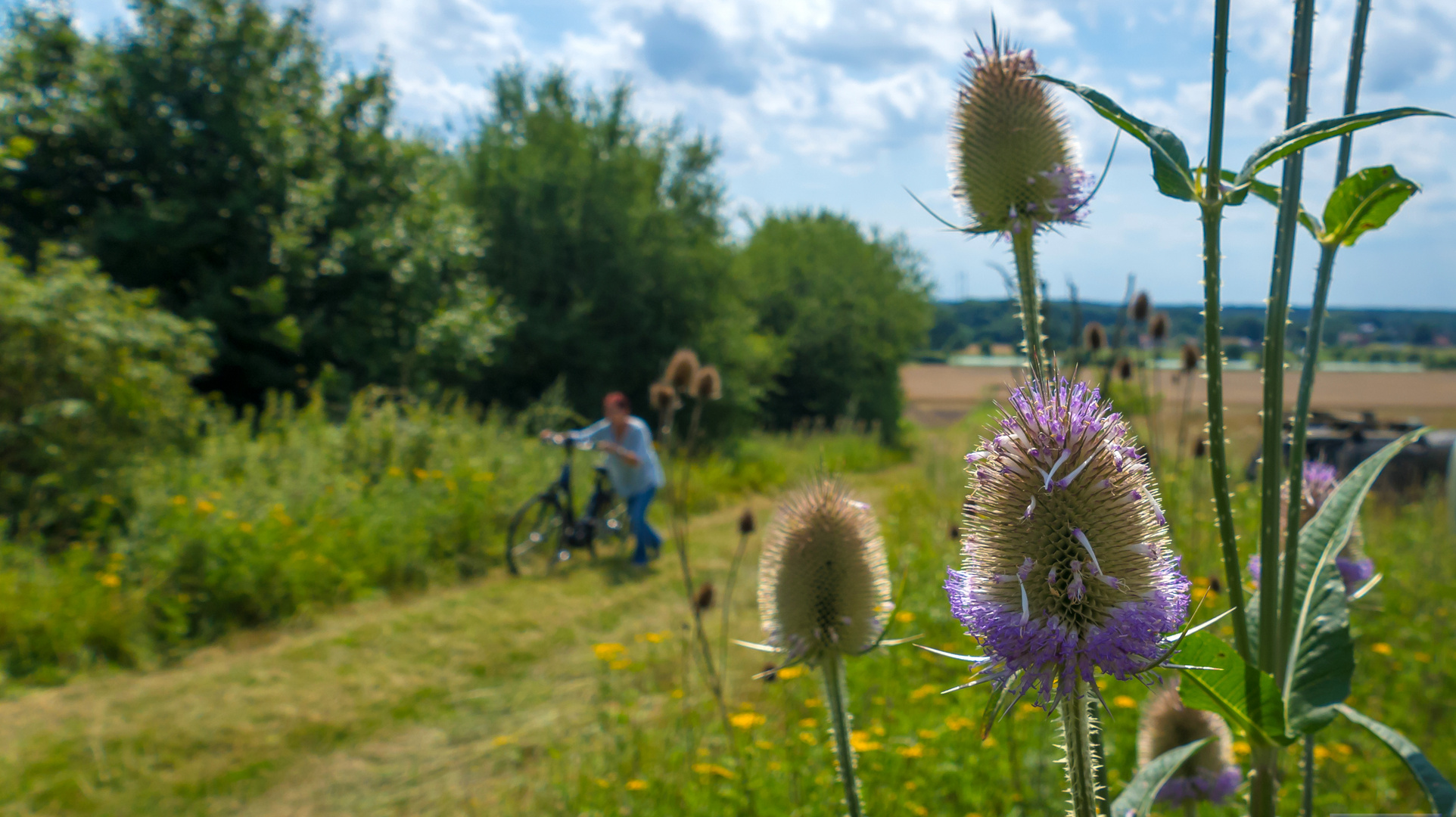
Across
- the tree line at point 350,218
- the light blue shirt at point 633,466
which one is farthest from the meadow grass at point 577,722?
the tree line at point 350,218

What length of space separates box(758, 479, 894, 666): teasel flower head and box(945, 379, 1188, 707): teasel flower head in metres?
0.95

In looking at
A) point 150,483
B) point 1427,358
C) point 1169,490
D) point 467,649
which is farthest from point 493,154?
point 1427,358

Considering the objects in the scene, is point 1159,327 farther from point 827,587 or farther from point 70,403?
point 70,403

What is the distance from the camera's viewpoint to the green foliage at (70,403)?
270 inches

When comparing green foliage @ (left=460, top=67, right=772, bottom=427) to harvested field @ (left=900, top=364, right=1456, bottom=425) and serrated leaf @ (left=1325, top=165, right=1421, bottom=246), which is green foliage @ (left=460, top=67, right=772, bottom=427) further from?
serrated leaf @ (left=1325, top=165, right=1421, bottom=246)

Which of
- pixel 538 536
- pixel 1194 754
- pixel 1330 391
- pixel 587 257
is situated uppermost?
pixel 587 257

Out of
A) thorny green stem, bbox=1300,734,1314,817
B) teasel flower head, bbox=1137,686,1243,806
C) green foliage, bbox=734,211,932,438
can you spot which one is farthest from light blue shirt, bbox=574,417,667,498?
green foliage, bbox=734,211,932,438

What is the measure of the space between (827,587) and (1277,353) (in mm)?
1106

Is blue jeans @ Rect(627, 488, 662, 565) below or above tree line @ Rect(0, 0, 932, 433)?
below

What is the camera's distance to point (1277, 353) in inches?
47.3

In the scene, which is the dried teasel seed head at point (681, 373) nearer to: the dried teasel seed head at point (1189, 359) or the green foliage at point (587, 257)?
the dried teasel seed head at point (1189, 359)

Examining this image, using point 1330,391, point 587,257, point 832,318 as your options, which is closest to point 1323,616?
point 587,257

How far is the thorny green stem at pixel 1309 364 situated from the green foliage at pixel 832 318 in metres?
23.7

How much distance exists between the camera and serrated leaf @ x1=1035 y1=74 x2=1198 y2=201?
1059 millimetres
